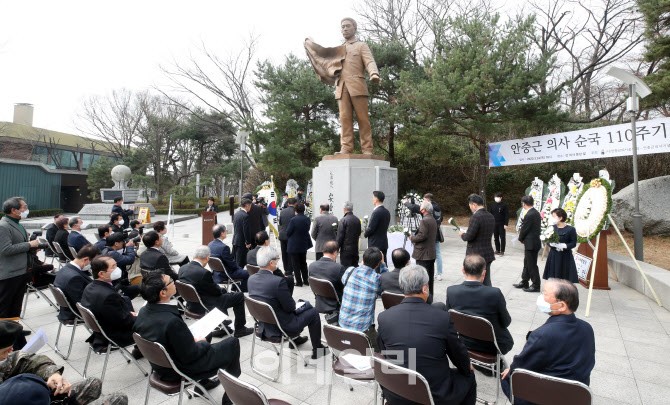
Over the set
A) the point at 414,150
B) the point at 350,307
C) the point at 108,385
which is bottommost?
the point at 108,385

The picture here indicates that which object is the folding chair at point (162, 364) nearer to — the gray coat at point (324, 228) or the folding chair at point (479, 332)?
the folding chair at point (479, 332)

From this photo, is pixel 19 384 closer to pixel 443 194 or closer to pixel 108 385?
pixel 108 385

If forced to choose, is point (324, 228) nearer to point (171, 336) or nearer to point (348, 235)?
point (348, 235)

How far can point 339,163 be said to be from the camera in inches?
302

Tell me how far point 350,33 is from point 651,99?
23.5 feet

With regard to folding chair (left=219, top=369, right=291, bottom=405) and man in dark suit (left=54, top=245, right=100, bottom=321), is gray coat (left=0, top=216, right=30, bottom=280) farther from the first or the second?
folding chair (left=219, top=369, right=291, bottom=405)

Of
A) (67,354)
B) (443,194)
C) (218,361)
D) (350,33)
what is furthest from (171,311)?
(443,194)

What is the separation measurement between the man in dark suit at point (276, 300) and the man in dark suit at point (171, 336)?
0.66 m

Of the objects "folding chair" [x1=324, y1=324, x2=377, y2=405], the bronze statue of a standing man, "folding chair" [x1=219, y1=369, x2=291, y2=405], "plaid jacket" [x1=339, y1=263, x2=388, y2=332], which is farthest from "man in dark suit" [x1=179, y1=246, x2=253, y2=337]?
the bronze statue of a standing man

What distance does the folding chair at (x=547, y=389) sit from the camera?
1.56m

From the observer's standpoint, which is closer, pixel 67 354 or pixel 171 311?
pixel 171 311

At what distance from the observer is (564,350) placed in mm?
1815

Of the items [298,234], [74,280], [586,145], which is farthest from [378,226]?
[586,145]

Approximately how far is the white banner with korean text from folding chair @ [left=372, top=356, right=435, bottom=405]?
863 centimetres
